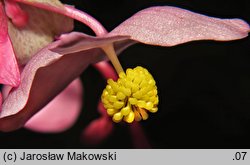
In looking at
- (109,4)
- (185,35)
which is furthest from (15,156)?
(109,4)

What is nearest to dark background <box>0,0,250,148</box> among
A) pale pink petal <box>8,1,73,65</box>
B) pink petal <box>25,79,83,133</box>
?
pink petal <box>25,79,83,133</box>

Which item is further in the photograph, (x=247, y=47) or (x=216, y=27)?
(x=247, y=47)

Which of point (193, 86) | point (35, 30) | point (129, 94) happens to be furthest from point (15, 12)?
point (193, 86)

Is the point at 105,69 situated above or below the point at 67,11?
below

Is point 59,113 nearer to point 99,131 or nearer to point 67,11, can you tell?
point 99,131

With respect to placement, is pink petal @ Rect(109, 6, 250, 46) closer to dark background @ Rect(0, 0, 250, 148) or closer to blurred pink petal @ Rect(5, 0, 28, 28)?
Answer: blurred pink petal @ Rect(5, 0, 28, 28)

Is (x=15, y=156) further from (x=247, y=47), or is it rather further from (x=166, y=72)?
(x=247, y=47)

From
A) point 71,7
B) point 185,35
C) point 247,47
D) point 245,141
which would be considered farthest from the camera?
point 247,47
